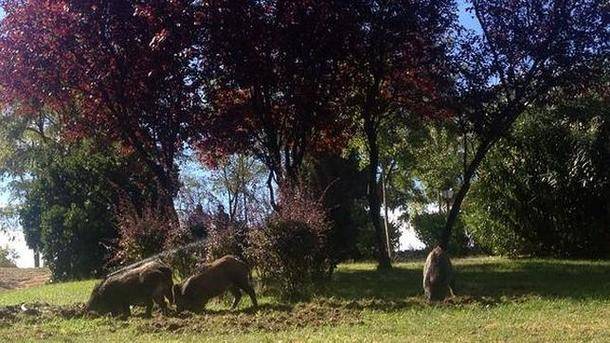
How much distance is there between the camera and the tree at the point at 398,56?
1438 centimetres

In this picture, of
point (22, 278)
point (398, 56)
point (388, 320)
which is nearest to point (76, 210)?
point (22, 278)

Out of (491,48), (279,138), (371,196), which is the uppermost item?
(491,48)

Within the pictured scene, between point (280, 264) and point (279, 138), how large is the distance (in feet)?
14.8

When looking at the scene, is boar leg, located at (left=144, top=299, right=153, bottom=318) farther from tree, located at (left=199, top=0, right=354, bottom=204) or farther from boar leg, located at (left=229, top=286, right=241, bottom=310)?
tree, located at (left=199, top=0, right=354, bottom=204)

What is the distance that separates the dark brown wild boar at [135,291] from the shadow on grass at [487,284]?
2603mm

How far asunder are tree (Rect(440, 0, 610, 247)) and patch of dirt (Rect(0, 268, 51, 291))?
43.9 feet

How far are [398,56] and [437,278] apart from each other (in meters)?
5.55

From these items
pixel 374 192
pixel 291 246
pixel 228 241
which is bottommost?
pixel 291 246

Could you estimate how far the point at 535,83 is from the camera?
14.9 m

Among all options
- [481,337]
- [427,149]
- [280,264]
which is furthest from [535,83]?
[427,149]

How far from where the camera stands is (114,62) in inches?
564

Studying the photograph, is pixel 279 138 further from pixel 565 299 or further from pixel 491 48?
pixel 565 299

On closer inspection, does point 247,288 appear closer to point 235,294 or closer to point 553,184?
point 235,294

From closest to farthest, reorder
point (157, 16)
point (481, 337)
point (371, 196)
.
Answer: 1. point (481, 337)
2. point (157, 16)
3. point (371, 196)
